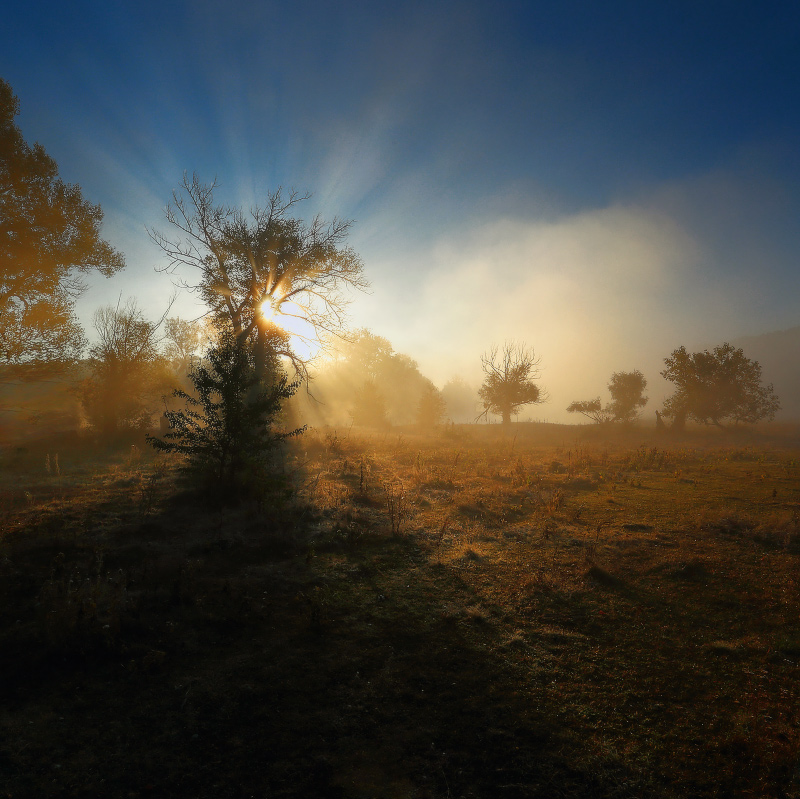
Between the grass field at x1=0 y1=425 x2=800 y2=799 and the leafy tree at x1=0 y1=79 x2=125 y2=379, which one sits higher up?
the leafy tree at x1=0 y1=79 x2=125 y2=379

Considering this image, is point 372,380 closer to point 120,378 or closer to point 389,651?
point 120,378

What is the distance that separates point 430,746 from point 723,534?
28.7ft

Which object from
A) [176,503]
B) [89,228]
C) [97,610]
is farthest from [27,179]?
[97,610]

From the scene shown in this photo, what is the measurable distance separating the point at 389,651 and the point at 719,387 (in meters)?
43.4

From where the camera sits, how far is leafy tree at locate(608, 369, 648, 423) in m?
47.6

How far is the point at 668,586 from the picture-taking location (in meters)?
6.82

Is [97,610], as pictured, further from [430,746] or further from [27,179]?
[27,179]

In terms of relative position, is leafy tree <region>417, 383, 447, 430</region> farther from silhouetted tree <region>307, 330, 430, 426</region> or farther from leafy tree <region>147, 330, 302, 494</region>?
leafy tree <region>147, 330, 302, 494</region>

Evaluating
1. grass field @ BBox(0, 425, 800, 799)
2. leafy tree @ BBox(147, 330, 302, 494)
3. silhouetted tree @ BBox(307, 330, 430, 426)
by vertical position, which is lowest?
grass field @ BBox(0, 425, 800, 799)

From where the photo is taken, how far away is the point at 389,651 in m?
5.00

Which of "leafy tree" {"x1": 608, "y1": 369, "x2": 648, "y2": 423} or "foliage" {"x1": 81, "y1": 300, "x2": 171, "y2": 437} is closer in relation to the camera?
"foliage" {"x1": 81, "y1": 300, "x2": 171, "y2": 437}

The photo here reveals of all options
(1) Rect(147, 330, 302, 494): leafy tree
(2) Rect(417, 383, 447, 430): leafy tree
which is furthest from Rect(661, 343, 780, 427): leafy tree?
(1) Rect(147, 330, 302, 494): leafy tree

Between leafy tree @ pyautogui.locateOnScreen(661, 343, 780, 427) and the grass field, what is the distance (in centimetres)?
3254

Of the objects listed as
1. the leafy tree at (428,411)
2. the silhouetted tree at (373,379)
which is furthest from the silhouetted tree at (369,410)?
the silhouetted tree at (373,379)
